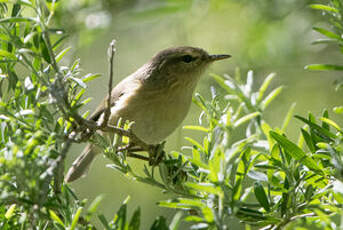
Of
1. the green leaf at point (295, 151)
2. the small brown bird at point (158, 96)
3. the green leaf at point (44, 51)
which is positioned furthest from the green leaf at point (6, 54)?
the small brown bird at point (158, 96)

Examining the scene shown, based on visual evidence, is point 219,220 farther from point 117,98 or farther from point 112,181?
point 112,181

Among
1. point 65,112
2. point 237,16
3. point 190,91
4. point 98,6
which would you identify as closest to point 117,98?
point 190,91

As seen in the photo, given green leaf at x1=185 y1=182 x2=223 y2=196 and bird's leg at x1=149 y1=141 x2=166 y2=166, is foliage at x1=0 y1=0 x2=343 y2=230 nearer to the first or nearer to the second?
green leaf at x1=185 y1=182 x2=223 y2=196

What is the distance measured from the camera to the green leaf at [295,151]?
1652 millimetres

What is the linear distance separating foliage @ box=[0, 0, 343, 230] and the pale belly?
1.65 metres

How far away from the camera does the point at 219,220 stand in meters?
1.34

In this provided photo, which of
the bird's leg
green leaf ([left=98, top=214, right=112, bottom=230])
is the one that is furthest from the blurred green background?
green leaf ([left=98, top=214, right=112, bottom=230])

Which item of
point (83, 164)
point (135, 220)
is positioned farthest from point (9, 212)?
point (83, 164)

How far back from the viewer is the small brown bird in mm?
3646

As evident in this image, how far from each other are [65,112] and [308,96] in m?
3.61

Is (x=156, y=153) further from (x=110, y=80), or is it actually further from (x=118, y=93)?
(x=118, y=93)

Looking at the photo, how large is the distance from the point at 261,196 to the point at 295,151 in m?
0.20

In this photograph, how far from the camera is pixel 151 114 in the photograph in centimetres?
366

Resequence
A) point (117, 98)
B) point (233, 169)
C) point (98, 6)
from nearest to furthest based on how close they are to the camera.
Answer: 1. point (233, 169)
2. point (117, 98)
3. point (98, 6)
